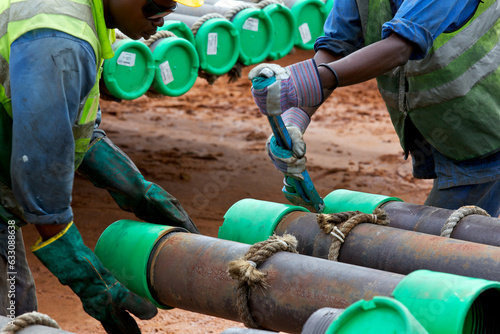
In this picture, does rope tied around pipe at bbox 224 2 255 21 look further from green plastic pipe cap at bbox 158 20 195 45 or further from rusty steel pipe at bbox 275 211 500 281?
rusty steel pipe at bbox 275 211 500 281

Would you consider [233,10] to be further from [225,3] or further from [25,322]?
[25,322]

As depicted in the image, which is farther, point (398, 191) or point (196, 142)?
point (196, 142)

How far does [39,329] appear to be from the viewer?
1643 mm

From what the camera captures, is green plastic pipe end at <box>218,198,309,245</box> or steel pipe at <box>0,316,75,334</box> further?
green plastic pipe end at <box>218,198,309,245</box>

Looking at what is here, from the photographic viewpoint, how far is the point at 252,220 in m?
2.45

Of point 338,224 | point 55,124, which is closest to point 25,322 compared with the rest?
point 55,124

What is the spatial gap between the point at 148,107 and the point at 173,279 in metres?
6.95

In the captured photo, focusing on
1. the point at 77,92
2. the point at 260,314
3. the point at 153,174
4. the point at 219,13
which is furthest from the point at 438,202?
the point at 153,174

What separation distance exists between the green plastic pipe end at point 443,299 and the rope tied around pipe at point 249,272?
0.47 metres

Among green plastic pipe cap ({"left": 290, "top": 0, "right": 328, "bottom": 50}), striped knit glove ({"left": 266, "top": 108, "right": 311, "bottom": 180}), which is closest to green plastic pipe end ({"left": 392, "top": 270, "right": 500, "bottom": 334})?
striped knit glove ({"left": 266, "top": 108, "right": 311, "bottom": 180})

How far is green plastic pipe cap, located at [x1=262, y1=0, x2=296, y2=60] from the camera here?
469 centimetres

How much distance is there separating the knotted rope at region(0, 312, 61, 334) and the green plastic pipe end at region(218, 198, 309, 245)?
0.91m

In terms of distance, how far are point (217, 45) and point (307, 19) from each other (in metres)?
0.88

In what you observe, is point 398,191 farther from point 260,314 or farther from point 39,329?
point 39,329
